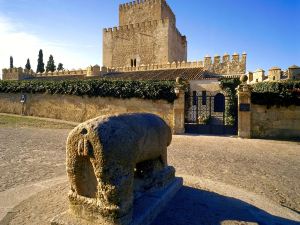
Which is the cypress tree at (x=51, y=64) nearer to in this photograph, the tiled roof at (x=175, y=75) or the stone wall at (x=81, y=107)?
the stone wall at (x=81, y=107)

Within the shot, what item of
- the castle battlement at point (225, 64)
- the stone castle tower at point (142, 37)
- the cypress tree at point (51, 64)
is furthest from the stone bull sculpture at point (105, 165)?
the cypress tree at point (51, 64)

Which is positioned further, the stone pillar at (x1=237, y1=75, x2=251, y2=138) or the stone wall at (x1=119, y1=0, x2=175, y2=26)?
the stone wall at (x1=119, y1=0, x2=175, y2=26)

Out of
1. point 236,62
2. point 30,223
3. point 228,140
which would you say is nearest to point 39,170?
point 30,223

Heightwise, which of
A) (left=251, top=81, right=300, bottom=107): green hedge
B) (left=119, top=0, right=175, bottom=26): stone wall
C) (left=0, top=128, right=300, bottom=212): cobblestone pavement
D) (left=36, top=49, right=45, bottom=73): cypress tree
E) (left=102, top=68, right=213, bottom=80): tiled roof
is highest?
(left=119, top=0, right=175, bottom=26): stone wall

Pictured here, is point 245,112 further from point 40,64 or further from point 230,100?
point 40,64

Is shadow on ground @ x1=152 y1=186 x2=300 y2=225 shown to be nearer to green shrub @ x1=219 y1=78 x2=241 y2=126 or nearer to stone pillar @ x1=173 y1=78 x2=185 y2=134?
stone pillar @ x1=173 y1=78 x2=185 y2=134

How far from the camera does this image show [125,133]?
2.71 meters

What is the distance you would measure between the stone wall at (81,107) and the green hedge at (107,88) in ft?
0.99

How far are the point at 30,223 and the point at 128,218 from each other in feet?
4.71

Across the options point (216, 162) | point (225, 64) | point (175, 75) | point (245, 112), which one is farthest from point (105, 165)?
point (225, 64)

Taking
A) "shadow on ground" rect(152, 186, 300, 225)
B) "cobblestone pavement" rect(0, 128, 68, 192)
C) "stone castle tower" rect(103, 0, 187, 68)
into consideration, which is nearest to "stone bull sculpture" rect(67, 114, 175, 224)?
"shadow on ground" rect(152, 186, 300, 225)

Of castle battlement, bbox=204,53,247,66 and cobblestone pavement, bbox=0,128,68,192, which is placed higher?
castle battlement, bbox=204,53,247,66

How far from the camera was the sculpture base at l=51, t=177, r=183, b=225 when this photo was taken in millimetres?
2809

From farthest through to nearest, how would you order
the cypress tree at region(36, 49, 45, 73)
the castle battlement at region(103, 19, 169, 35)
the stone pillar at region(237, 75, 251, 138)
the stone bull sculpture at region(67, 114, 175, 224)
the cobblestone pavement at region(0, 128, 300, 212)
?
the cypress tree at region(36, 49, 45, 73)
the castle battlement at region(103, 19, 169, 35)
the stone pillar at region(237, 75, 251, 138)
the cobblestone pavement at region(0, 128, 300, 212)
the stone bull sculpture at region(67, 114, 175, 224)
